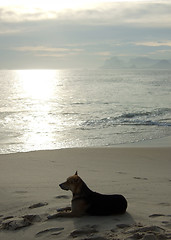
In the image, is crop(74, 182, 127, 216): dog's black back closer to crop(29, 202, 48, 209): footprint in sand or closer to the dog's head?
the dog's head

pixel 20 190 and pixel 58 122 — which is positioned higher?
pixel 58 122

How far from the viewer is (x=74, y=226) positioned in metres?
5.56

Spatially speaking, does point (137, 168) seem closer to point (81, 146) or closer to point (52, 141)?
point (81, 146)

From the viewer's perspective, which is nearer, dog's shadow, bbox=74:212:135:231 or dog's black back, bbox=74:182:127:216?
dog's shadow, bbox=74:212:135:231

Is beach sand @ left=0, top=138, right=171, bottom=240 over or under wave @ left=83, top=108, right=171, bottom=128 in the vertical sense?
under

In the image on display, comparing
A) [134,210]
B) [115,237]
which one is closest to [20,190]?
[134,210]

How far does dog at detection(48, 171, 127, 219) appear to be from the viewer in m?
5.95

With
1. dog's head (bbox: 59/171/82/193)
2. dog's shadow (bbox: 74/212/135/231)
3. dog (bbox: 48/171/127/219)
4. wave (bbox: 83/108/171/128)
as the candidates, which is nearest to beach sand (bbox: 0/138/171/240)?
dog's shadow (bbox: 74/212/135/231)

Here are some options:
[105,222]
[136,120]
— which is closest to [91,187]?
[105,222]

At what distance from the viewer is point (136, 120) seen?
23.9m

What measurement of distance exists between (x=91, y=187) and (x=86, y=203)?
1951mm

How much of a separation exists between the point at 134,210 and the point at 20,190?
8.36ft

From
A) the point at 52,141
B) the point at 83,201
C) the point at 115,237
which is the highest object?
the point at 52,141

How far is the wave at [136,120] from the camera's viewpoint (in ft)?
72.0
